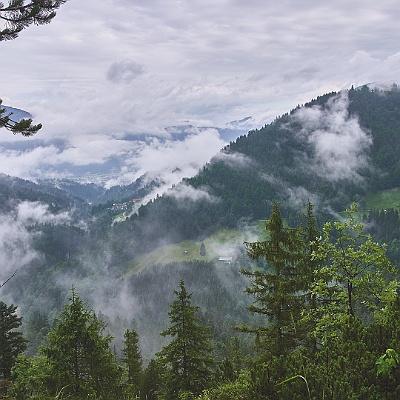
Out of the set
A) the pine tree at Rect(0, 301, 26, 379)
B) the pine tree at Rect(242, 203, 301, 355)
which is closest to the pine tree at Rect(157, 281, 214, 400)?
the pine tree at Rect(242, 203, 301, 355)

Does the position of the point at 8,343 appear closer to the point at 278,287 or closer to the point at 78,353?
the point at 78,353

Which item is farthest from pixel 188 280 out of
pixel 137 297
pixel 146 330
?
pixel 146 330

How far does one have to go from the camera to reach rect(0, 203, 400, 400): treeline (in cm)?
762

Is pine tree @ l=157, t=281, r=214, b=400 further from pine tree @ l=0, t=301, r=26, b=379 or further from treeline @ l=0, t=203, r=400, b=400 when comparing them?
pine tree @ l=0, t=301, r=26, b=379

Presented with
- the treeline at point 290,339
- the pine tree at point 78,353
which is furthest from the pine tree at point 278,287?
the pine tree at point 78,353

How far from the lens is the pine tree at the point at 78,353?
63.5 ft

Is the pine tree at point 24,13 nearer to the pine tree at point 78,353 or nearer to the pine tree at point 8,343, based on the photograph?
the pine tree at point 78,353

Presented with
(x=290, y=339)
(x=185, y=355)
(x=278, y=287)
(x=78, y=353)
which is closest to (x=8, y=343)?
(x=78, y=353)

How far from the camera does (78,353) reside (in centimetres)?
2009

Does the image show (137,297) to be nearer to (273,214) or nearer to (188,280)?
(188,280)

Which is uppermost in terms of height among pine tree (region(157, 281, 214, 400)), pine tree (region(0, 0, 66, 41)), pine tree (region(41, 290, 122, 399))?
pine tree (region(0, 0, 66, 41))

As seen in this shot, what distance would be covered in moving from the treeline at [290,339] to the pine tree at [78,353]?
0.18ft

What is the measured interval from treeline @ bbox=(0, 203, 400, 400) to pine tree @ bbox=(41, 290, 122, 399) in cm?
5

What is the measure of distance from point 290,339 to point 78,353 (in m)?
11.5
